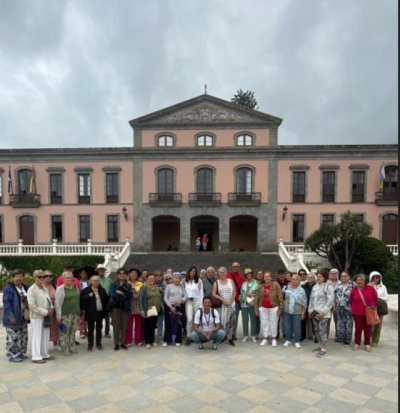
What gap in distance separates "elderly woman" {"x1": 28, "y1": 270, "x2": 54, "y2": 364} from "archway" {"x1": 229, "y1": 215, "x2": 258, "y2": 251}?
69.1 ft

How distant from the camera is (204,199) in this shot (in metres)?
24.3

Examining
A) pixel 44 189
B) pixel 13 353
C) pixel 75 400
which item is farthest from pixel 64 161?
pixel 75 400

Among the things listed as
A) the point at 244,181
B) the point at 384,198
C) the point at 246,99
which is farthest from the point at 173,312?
the point at 246,99

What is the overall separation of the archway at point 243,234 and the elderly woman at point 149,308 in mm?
19874

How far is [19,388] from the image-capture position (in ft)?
15.5

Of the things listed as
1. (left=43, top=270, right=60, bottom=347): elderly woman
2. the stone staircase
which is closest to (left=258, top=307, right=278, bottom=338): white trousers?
(left=43, top=270, right=60, bottom=347): elderly woman

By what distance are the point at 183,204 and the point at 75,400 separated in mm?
20234

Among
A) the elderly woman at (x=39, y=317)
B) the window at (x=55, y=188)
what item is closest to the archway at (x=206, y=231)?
the window at (x=55, y=188)

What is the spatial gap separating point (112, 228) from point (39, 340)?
19149 millimetres

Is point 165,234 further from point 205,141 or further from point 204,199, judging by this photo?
point 205,141

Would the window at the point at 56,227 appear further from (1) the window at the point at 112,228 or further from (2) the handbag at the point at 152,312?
(2) the handbag at the point at 152,312

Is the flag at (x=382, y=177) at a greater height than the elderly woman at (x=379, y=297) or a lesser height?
greater

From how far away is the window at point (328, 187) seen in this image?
24000mm

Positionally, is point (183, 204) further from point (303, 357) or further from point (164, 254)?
point (303, 357)
